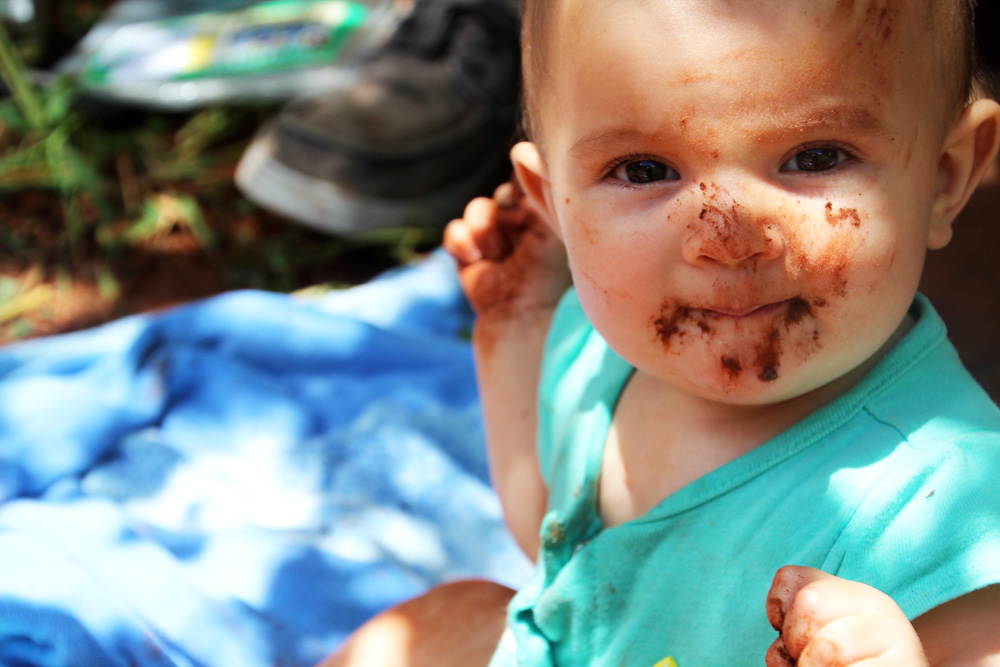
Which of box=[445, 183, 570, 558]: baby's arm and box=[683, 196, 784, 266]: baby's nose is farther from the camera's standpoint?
box=[445, 183, 570, 558]: baby's arm

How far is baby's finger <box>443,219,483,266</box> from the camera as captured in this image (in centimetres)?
169

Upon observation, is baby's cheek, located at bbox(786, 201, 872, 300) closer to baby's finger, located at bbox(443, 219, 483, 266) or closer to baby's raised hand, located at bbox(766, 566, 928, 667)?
baby's raised hand, located at bbox(766, 566, 928, 667)

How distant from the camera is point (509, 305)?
171 centimetres

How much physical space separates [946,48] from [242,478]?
1733 mm

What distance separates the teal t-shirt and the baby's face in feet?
0.31

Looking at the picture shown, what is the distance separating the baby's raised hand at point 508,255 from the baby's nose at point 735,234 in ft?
2.31

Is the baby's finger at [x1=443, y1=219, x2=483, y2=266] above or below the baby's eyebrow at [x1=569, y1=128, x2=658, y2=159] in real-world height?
below

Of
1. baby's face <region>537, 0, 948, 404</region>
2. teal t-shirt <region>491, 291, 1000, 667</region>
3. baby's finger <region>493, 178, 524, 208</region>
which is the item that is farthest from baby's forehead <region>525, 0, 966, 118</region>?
baby's finger <region>493, 178, 524, 208</region>

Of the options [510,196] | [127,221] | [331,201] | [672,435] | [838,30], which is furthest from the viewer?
[127,221]

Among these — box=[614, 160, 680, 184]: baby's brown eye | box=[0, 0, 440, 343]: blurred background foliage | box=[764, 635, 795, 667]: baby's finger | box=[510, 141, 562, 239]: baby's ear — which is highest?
box=[614, 160, 680, 184]: baby's brown eye

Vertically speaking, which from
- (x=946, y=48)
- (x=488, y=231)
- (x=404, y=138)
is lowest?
(x=404, y=138)

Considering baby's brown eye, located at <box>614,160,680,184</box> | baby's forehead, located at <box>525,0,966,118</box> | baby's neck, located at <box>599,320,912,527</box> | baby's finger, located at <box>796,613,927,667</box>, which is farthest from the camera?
baby's neck, located at <box>599,320,912,527</box>

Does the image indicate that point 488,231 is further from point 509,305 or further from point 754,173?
point 754,173

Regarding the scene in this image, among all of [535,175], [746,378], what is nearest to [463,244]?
[535,175]
